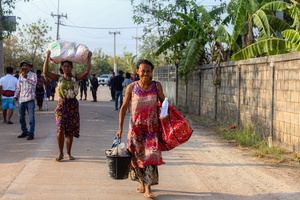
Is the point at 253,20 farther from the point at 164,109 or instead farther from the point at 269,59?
the point at 164,109

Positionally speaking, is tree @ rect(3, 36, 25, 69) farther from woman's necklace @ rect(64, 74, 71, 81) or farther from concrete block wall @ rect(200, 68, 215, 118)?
woman's necklace @ rect(64, 74, 71, 81)

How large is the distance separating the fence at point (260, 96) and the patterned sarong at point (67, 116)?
4.49m

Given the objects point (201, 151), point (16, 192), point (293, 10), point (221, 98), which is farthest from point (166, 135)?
point (221, 98)

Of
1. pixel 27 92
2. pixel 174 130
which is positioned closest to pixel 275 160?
pixel 174 130

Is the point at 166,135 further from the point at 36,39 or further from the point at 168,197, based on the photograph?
the point at 36,39

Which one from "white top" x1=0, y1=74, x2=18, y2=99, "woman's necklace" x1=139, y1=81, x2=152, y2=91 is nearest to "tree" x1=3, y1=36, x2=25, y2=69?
"white top" x1=0, y1=74, x2=18, y2=99

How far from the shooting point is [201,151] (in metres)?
8.33

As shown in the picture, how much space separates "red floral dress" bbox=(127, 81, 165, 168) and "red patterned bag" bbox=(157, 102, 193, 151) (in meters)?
0.13

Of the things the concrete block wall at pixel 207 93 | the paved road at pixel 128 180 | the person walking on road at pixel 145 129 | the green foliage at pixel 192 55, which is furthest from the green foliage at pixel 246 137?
the green foliage at pixel 192 55

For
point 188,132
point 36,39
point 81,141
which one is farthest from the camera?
point 36,39

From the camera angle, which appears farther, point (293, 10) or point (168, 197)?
point (293, 10)

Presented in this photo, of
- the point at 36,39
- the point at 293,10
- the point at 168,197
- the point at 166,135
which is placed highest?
the point at 36,39

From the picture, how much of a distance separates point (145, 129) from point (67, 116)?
7.85 ft

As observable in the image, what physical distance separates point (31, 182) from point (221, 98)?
840cm
